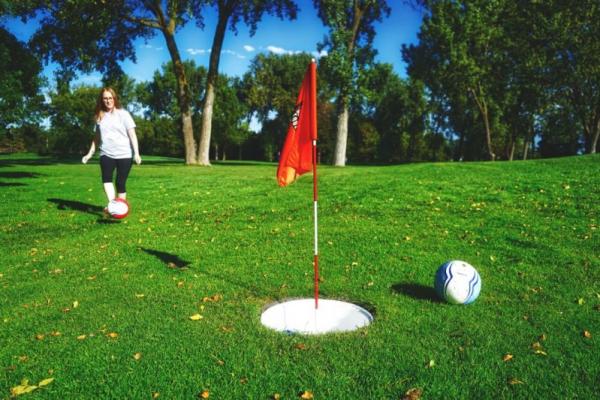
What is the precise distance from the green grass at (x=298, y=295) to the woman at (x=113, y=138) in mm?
1244

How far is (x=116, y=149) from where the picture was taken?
1018cm

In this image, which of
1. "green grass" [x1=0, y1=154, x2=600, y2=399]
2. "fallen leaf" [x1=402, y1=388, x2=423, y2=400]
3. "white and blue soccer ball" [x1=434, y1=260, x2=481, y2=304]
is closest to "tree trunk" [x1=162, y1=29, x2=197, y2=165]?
"green grass" [x1=0, y1=154, x2=600, y2=399]

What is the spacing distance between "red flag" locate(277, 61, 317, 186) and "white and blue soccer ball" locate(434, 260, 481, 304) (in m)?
2.12

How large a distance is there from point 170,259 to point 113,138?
3.92 m

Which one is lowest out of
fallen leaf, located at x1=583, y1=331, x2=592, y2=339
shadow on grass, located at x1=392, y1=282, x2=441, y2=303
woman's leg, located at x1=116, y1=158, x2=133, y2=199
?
shadow on grass, located at x1=392, y1=282, x2=441, y2=303

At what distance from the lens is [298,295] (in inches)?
234

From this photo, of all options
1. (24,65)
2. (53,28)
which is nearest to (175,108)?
(53,28)

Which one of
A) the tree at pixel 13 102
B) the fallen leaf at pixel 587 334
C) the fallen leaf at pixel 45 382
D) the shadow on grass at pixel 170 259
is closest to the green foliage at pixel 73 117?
the tree at pixel 13 102

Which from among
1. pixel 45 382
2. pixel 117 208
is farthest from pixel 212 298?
pixel 117 208

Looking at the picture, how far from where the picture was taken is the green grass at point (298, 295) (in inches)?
152

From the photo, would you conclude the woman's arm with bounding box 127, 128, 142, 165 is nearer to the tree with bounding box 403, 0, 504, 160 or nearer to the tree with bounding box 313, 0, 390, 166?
the tree with bounding box 313, 0, 390, 166

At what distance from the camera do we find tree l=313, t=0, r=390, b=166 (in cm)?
2659

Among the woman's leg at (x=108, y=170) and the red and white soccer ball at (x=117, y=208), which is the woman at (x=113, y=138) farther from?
the red and white soccer ball at (x=117, y=208)

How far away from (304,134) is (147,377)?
3.04 meters
